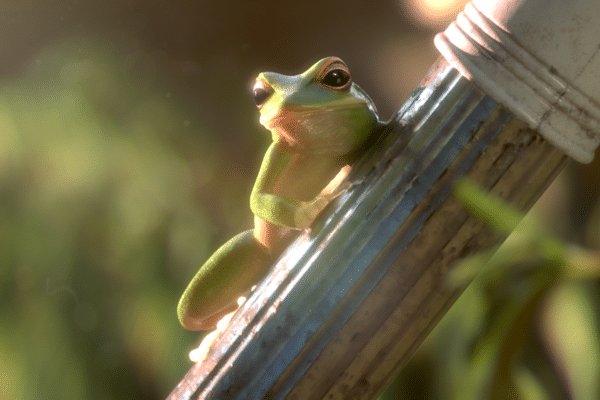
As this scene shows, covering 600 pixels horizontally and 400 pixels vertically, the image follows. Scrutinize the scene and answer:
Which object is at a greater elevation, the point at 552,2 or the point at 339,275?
the point at 552,2

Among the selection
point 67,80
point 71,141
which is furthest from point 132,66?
point 71,141

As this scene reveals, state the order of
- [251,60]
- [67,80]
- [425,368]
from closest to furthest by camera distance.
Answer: [425,368] → [67,80] → [251,60]

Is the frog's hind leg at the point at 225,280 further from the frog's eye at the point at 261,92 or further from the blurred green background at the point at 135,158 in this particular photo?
the blurred green background at the point at 135,158

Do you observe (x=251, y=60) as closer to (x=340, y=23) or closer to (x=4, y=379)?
(x=340, y=23)

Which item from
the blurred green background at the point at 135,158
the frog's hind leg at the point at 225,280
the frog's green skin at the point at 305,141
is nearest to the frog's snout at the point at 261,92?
the frog's green skin at the point at 305,141

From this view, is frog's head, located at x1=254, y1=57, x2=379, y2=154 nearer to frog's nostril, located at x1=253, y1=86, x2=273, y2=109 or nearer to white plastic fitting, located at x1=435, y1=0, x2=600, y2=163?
frog's nostril, located at x1=253, y1=86, x2=273, y2=109

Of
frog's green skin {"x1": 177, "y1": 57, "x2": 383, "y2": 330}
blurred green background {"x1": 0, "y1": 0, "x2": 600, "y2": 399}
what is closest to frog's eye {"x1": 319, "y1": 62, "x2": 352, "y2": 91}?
frog's green skin {"x1": 177, "y1": 57, "x2": 383, "y2": 330}
